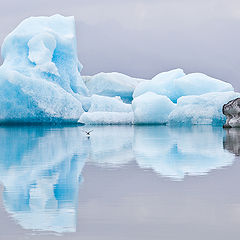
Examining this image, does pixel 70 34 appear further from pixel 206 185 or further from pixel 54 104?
pixel 206 185

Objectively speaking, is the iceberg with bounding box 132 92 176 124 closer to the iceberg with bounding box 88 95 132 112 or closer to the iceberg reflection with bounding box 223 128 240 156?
the iceberg with bounding box 88 95 132 112

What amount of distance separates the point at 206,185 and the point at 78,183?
3.45 ft

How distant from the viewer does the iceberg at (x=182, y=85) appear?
2366cm

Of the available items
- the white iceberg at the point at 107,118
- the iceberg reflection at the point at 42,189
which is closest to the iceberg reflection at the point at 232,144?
the iceberg reflection at the point at 42,189

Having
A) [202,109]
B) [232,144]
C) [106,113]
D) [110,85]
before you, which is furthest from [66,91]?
[232,144]

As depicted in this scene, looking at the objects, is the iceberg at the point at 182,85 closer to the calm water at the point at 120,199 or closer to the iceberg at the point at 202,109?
the iceberg at the point at 202,109

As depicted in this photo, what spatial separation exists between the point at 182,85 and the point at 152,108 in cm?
265

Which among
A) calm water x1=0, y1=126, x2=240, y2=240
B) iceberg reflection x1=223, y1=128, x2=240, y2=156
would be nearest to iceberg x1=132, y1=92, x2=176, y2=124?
iceberg reflection x1=223, y1=128, x2=240, y2=156

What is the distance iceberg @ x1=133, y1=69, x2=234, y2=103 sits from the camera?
23656 millimetres

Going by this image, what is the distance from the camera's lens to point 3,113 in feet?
69.4

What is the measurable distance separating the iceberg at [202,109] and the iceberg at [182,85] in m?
2.26

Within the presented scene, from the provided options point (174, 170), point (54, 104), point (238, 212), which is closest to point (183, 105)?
point (54, 104)

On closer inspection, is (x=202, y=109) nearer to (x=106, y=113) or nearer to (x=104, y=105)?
(x=106, y=113)

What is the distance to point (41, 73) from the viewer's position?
23.0 meters
